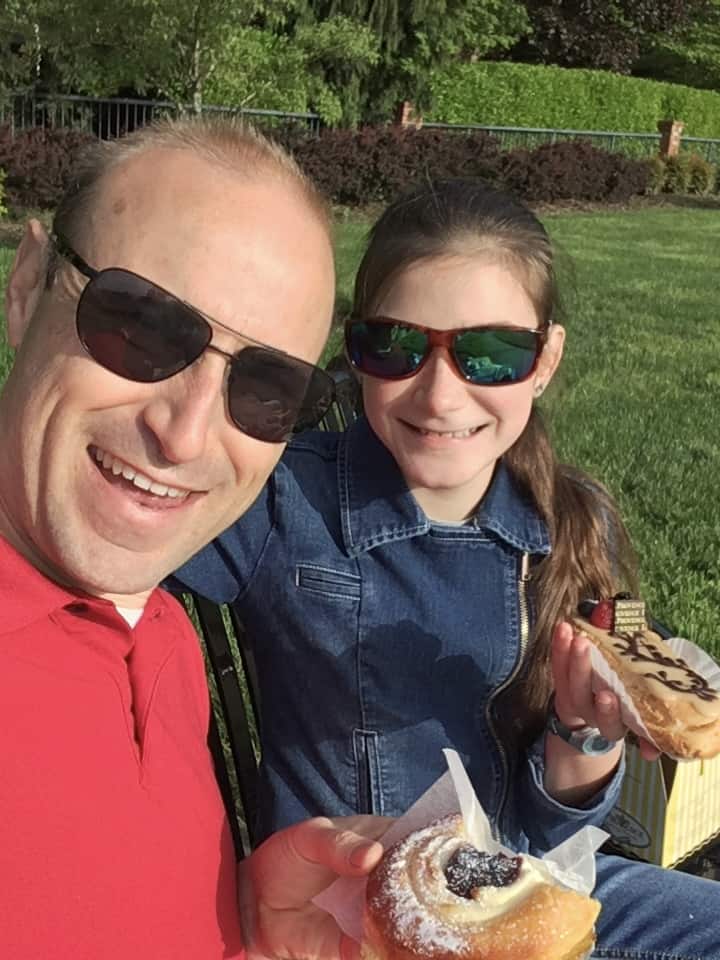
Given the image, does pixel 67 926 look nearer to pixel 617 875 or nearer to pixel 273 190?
pixel 273 190

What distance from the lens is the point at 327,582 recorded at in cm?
224

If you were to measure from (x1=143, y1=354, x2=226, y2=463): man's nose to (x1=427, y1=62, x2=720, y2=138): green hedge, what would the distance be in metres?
30.8

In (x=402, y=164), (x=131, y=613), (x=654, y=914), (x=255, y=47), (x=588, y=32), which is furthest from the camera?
(x=588, y=32)

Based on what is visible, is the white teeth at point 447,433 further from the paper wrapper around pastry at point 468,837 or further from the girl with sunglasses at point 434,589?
the paper wrapper around pastry at point 468,837

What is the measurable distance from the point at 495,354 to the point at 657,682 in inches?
29.4

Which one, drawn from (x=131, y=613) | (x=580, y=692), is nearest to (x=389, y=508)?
(x=580, y=692)

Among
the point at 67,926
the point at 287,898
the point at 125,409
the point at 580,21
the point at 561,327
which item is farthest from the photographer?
the point at 580,21

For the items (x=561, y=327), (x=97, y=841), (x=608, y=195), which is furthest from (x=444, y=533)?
(x=608, y=195)

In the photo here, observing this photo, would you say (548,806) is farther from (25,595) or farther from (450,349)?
(25,595)

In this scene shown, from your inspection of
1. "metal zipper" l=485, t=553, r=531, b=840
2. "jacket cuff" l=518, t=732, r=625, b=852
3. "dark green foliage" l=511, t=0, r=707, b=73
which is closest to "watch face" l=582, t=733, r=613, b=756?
"jacket cuff" l=518, t=732, r=625, b=852

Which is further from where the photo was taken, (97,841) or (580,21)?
(580,21)

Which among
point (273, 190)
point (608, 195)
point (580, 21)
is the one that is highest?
point (580, 21)

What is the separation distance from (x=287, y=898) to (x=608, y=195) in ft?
83.5

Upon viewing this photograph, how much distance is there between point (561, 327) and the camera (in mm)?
2521
